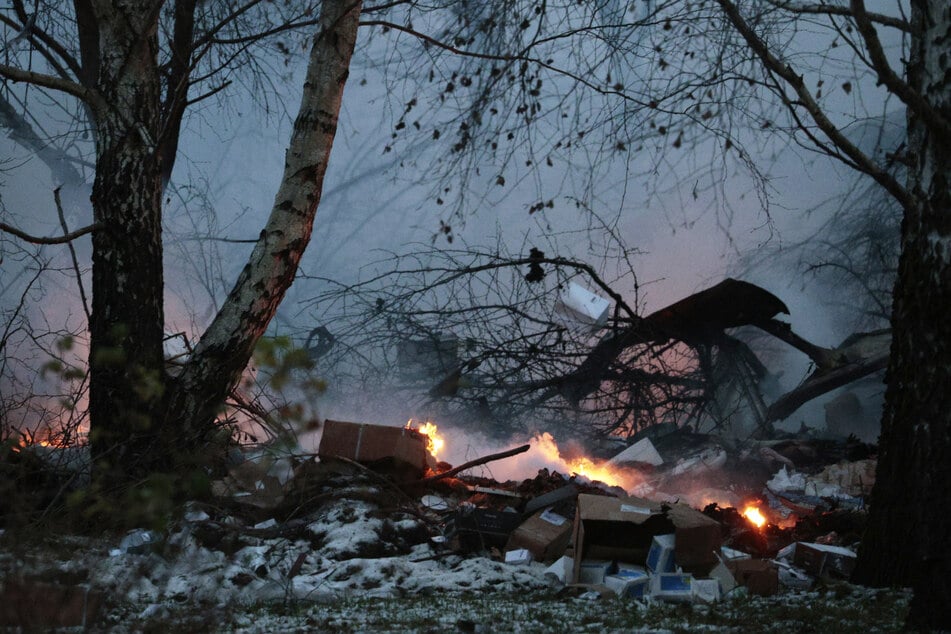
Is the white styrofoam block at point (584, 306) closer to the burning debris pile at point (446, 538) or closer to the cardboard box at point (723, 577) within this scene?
the burning debris pile at point (446, 538)

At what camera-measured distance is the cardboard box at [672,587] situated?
2977mm

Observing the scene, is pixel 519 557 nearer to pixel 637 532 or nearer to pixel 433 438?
pixel 637 532

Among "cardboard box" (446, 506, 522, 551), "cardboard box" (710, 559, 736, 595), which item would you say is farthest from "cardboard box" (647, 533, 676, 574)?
"cardboard box" (446, 506, 522, 551)

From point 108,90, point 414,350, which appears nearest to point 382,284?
point 414,350

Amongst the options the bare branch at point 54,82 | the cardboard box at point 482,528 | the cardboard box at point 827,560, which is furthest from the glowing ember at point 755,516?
the bare branch at point 54,82

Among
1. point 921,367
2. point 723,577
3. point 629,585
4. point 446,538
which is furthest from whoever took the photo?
point 446,538

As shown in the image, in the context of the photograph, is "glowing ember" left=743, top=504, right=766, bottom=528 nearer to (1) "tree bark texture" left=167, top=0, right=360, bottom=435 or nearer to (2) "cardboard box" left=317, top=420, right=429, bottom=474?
(2) "cardboard box" left=317, top=420, right=429, bottom=474

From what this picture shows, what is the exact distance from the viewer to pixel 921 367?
2.87 metres

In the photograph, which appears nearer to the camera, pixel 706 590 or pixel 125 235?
pixel 706 590

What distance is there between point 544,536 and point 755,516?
1499 mm

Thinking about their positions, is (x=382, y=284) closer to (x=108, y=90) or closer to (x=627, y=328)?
(x=627, y=328)

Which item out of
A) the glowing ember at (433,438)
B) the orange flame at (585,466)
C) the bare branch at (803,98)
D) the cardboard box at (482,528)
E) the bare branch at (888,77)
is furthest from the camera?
the orange flame at (585,466)

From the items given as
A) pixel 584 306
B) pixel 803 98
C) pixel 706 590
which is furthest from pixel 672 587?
pixel 584 306

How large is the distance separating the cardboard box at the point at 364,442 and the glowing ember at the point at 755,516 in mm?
2030
